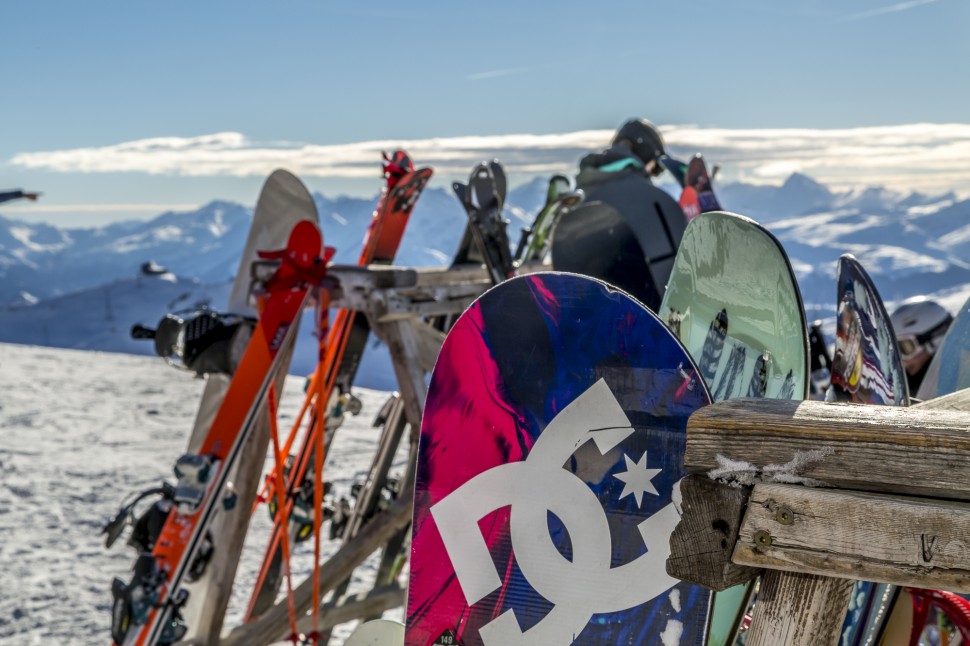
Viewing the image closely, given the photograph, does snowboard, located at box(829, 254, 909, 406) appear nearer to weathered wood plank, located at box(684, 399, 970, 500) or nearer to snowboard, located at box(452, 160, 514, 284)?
weathered wood plank, located at box(684, 399, 970, 500)

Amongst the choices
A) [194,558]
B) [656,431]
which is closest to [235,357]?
[194,558]

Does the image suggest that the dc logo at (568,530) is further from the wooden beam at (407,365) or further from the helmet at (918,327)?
the helmet at (918,327)

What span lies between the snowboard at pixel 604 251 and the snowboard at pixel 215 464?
1.11 metres

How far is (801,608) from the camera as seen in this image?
1242 millimetres

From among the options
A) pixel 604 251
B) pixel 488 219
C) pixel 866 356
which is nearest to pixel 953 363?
pixel 866 356

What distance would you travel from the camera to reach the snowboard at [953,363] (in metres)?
3.18

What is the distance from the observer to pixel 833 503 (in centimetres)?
116

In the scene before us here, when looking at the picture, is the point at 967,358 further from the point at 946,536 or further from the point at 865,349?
the point at 946,536

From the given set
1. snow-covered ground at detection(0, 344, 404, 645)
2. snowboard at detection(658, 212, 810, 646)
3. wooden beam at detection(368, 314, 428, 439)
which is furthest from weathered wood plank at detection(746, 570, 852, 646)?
snow-covered ground at detection(0, 344, 404, 645)

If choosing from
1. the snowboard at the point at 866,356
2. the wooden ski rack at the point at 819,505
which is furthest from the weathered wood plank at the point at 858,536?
the snowboard at the point at 866,356

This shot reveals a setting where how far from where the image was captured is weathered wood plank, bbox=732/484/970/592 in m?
1.11

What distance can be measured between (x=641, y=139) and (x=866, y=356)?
3476 millimetres

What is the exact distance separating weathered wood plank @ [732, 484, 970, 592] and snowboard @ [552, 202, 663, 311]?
105 inches

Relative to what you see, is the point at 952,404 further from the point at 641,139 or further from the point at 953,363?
the point at 641,139
